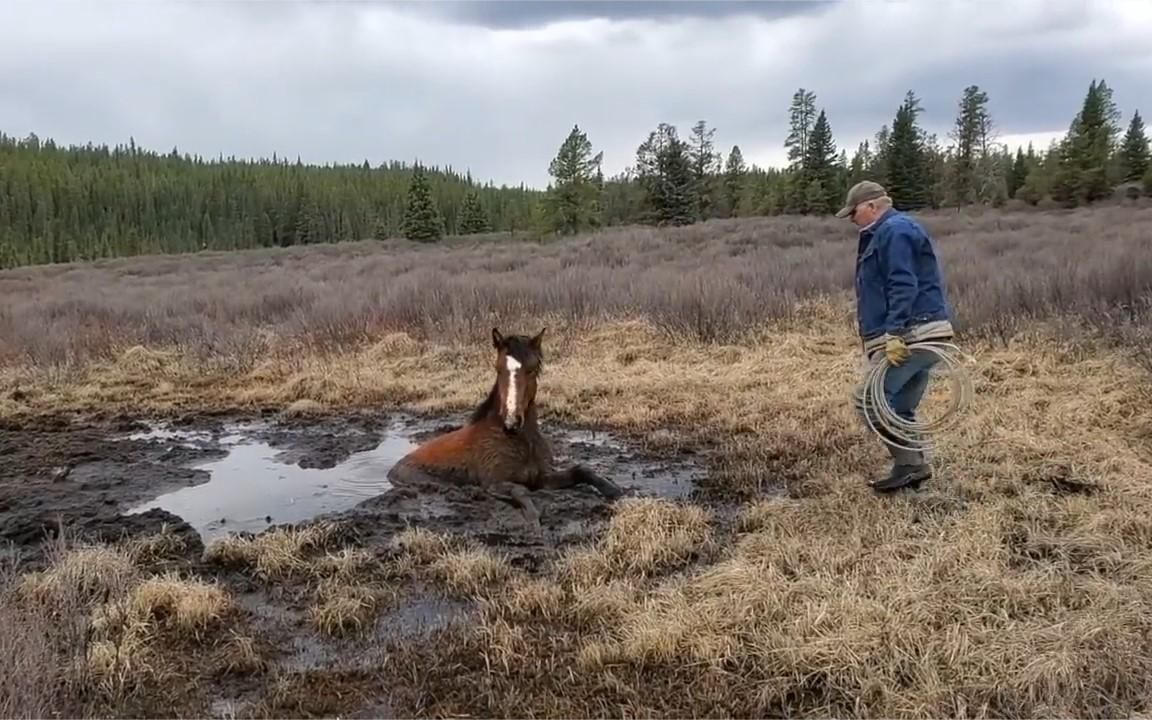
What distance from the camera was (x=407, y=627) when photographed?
3.85m

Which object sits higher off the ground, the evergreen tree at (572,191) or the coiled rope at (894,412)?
the evergreen tree at (572,191)

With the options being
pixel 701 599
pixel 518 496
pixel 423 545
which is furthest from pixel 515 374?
pixel 701 599

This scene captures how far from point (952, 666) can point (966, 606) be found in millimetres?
535

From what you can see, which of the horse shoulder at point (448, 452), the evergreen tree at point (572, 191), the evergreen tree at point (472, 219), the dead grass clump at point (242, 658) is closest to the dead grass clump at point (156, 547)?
the dead grass clump at point (242, 658)

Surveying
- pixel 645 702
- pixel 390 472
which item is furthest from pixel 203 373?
pixel 645 702

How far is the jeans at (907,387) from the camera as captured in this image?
5.22 metres

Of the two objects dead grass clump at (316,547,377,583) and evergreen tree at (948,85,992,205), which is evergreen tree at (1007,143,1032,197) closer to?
evergreen tree at (948,85,992,205)

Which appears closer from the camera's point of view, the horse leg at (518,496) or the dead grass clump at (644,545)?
the dead grass clump at (644,545)

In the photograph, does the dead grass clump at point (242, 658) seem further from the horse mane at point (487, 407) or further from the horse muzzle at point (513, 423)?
→ the horse mane at point (487, 407)

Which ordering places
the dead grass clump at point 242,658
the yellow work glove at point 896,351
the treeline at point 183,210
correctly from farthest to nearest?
the treeline at point 183,210 → the yellow work glove at point 896,351 → the dead grass clump at point 242,658

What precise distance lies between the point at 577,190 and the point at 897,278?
37306 millimetres

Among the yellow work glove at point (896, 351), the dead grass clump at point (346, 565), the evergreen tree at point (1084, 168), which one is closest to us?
the dead grass clump at point (346, 565)

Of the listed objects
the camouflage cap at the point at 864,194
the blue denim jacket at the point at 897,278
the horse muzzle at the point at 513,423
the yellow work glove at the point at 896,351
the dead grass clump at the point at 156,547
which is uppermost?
the camouflage cap at the point at 864,194

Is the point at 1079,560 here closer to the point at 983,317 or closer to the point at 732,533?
the point at 732,533
